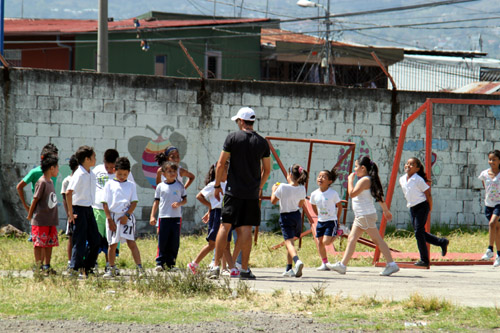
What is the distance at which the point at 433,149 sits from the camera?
44.5 feet

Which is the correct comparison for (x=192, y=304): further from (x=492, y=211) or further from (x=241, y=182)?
(x=492, y=211)

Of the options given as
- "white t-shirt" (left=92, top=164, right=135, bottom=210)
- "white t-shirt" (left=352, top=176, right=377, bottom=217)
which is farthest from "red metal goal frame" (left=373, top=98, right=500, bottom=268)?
"white t-shirt" (left=92, top=164, right=135, bottom=210)

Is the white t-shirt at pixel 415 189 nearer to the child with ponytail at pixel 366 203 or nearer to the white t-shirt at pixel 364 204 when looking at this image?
the child with ponytail at pixel 366 203

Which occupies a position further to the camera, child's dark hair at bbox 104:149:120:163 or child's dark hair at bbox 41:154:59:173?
child's dark hair at bbox 104:149:120:163

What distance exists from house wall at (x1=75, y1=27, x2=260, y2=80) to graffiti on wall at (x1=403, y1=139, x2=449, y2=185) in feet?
45.3

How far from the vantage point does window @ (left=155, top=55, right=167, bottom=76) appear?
27703 mm

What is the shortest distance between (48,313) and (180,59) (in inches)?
887

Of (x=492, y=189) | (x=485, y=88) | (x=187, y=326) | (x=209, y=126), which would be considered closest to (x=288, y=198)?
(x=492, y=189)

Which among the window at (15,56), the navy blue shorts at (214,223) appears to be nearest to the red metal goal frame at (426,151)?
the navy blue shorts at (214,223)

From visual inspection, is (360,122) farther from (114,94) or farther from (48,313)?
(48,313)

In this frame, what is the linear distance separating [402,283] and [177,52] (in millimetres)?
21265

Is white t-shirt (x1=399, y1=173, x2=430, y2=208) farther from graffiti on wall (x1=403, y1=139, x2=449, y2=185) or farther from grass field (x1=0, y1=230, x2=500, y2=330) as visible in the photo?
graffiti on wall (x1=403, y1=139, x2=449, y2=185)

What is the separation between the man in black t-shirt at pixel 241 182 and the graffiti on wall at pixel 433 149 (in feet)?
21.1

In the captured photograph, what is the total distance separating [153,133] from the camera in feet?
41.4
